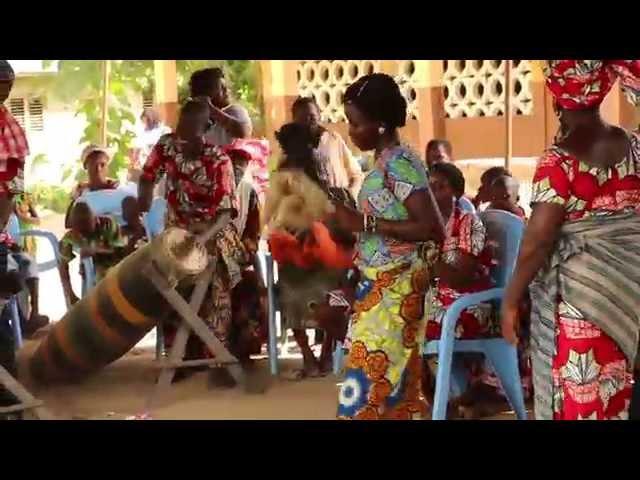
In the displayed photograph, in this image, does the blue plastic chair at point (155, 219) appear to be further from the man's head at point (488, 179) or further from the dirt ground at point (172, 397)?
the man's head at point (488, 179)

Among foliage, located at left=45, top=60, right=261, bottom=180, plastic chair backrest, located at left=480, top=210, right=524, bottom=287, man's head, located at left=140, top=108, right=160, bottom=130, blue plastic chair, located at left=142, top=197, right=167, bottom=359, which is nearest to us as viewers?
plastic chair backrest, located at left=480, top=210, right=524, bottom=287

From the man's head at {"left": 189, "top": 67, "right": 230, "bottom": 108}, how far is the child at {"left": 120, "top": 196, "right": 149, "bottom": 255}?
2.71 ft

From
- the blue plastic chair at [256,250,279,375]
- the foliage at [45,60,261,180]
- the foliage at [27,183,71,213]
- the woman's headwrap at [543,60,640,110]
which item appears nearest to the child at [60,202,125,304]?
the blue plastic chair at [256,250,279,375]

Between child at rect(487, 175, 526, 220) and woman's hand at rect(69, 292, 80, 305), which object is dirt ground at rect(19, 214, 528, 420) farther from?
child at rect(487, 175, 526, 220)

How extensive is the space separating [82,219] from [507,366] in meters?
2.70

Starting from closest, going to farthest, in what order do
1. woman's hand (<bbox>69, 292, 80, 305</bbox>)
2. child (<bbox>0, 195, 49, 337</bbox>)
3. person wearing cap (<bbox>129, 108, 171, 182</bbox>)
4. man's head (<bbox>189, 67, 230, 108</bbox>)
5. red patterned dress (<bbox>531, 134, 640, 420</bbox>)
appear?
red patterned dress (<bbox>531, 134, 640, 420</bbox>), man's head (<bbox>189, 67, 230, 108</bbox>), child (<bbox>0, 195, 49, 337</bbox>), woman's hand (<bbox>69, 292, 80, 305</bbox>), person wearing cap (<bbox>129, 108, 171, 182</bbox>)

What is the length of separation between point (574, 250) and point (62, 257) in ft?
12.6

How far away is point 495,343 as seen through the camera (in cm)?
455

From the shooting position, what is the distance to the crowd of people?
320cm

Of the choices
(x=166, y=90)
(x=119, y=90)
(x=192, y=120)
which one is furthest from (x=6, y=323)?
(x=119, y=90)

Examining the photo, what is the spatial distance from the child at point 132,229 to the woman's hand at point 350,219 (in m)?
2.58

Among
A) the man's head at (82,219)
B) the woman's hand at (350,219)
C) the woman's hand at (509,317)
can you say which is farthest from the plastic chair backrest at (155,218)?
the woman's hand at (509,317)

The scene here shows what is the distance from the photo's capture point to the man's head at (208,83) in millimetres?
5613
